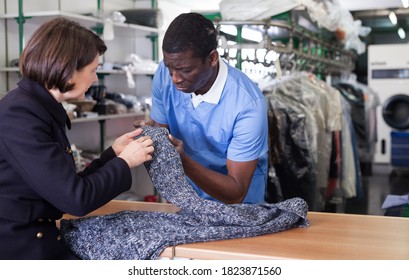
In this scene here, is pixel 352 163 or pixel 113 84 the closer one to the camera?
pixel 352 163

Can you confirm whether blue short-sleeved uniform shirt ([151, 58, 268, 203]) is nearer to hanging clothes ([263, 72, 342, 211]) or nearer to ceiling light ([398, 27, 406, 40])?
hanging clothes ([263, 72, 342, 211])

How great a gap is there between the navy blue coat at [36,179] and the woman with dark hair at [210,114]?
43cm

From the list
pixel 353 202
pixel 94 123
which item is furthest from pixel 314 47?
pixel 94 123

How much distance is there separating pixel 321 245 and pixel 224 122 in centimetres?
74

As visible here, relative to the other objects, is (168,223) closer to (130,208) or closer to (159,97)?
(130,208)

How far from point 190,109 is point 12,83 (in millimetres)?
2431

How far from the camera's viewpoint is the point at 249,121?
2.01m

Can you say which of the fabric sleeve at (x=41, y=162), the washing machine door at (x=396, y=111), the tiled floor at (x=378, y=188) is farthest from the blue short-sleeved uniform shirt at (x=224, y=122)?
the washing machine door at (x=396, y=111)

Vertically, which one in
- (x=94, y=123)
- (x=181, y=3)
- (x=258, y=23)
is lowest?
(x=94, y=123)

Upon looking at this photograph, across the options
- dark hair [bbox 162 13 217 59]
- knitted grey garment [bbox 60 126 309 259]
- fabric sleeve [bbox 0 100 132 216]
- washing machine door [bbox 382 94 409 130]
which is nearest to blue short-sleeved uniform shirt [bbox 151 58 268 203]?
dark hair [bbox 162 13 217 59]

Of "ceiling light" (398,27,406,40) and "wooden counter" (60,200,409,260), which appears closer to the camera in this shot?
"wooden counter" (60,200,409,260)

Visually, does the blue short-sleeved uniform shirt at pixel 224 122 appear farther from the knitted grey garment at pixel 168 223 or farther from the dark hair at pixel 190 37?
the knitted grey garment at pixel 168 223

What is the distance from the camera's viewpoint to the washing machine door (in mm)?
8062
